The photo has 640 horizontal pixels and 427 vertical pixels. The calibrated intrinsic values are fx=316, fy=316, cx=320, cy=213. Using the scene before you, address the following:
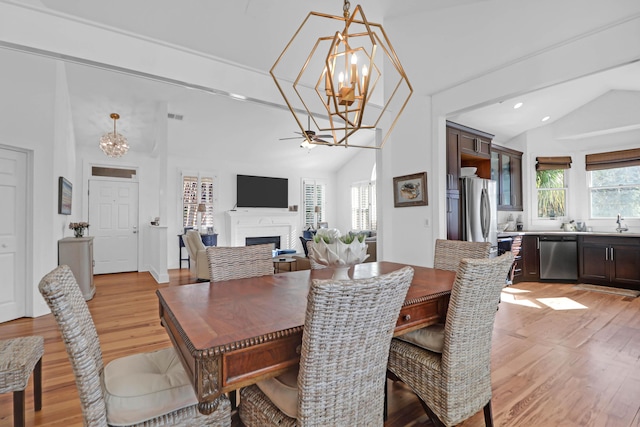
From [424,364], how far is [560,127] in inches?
231

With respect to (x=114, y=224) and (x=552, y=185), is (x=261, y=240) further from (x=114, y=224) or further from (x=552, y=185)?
(x=552, y=185)

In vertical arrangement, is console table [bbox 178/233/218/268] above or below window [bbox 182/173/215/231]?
below

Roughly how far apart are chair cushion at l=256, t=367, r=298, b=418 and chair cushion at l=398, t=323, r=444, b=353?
2.43 feet

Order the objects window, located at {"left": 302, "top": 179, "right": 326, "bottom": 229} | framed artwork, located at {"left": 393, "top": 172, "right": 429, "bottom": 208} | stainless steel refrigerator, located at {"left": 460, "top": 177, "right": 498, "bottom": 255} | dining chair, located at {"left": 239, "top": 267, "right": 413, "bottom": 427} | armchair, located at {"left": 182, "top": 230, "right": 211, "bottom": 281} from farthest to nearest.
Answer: window, located at {"left": 302, "top": 179, "right": 326, "bottom": 229} < armchair, located at {"left": 182, "top": 230, "right": 211, "bottom": 281} < stainless steel refrigerator, located at {"left": 460, "top": 177, "right": 498, "bottom": 255} < framed artwork, located at {"left": 393, "top": 172, "right": 429, "bottom": 208} < dining chair, located at {"left": 239, "top": 267, "right": 413, "bottom": 427}

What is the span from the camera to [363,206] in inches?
342

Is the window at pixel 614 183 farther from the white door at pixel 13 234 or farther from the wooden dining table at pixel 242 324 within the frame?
the white door at pixel 13 234

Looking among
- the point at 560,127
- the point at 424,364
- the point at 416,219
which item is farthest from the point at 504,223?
the point at 424,364

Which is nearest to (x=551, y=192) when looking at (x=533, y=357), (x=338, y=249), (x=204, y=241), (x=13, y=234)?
(x=533, y=357)

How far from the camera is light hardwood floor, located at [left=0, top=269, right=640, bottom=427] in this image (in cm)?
179

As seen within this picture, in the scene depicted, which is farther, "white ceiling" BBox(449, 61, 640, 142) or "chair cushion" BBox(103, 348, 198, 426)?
"white ceiling" BBox(449, 61, 640, 142)

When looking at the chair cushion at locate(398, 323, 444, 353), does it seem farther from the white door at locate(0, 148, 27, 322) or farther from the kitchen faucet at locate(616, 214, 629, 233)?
the kitchen faucet at locate(616, 214, 629, 233)

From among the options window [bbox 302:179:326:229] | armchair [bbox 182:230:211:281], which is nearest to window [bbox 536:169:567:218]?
window [bbox 302:179:326:229]

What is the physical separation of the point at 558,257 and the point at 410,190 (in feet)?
10.3

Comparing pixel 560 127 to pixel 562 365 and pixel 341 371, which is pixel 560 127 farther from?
pixel 341 371
